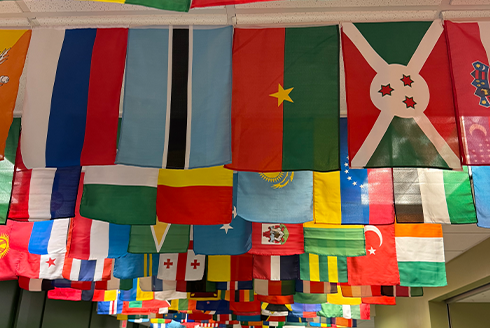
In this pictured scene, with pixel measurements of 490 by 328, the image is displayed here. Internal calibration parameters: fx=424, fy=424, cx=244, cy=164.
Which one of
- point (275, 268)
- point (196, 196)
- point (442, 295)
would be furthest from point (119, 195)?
point (442, 295)

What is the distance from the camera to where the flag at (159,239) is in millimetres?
5125

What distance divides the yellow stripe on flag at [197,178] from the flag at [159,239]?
1.10m

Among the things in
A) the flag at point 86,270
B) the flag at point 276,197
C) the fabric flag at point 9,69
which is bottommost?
the flag at point 86,270

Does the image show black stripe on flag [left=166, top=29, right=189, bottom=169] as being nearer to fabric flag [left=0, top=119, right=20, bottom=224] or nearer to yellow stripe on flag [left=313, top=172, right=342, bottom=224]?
yellow stripe on flag [left=313, top=172, right=342, bottom=224]

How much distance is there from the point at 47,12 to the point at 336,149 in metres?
2.53

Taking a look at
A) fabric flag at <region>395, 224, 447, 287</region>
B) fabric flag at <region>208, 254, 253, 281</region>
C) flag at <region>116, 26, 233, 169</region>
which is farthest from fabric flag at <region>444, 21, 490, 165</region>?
fabric flag at <region>208, 254, 253, 281</region>

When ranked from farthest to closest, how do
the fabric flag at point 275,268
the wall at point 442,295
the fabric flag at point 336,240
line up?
1. the wall at point 442,295
2. the fabric flag at point 275,268
3. the fabric flag at point 336,240

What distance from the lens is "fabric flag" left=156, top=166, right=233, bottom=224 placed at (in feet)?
13.4

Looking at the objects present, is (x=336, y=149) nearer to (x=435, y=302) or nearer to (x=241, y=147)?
(x=241, y=147)

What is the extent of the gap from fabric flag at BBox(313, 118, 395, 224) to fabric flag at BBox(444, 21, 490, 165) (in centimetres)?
139

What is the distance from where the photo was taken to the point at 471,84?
3.10m

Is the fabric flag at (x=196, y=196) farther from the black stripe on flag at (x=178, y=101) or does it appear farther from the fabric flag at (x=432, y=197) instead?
the fabric flag at (x=432, y=197)

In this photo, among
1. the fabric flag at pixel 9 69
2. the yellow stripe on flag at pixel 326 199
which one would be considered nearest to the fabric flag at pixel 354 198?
the yellow stripe on flag at pixel 326 199

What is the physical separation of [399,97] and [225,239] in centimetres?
270
